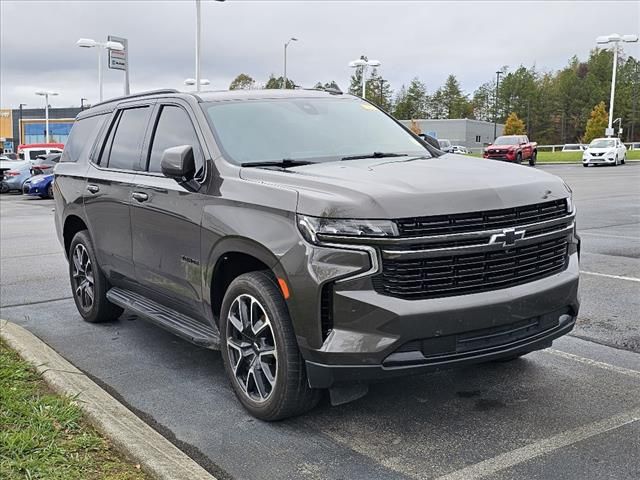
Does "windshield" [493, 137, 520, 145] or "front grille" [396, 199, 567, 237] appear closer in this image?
"front grille" [396, 199, 567, 237]

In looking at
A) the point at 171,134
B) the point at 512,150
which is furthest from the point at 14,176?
the point at 171,134

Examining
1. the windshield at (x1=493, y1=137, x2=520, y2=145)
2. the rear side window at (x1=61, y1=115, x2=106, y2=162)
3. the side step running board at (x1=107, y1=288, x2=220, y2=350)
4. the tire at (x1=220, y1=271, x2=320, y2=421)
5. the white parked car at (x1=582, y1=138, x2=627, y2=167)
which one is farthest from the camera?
the windshield at (x1=493, y1=137, x2=520, y2=145)

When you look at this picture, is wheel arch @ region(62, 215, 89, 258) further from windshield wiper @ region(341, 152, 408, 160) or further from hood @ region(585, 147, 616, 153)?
hood @ region(585, 147, 616, 153)

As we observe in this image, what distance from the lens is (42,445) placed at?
342 centimetres

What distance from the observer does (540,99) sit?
108438 millimetres

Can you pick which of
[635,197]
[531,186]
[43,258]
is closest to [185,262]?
[531,186]

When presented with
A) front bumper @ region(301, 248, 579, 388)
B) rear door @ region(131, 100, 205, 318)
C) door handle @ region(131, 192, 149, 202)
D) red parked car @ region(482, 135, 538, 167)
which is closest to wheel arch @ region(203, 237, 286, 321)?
rear door @ region(131, 100, 205, 318)

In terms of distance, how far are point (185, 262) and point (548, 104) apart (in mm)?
112047

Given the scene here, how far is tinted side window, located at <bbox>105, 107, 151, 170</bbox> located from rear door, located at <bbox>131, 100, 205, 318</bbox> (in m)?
0.20

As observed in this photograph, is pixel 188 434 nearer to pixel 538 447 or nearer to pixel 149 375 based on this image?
pixel 149 375

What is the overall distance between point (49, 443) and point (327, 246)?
5.66ft

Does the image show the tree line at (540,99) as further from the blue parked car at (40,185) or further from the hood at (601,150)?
the blue parked car at (40,185)

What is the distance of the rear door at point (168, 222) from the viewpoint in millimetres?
4445

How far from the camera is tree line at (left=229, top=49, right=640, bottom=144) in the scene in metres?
102
